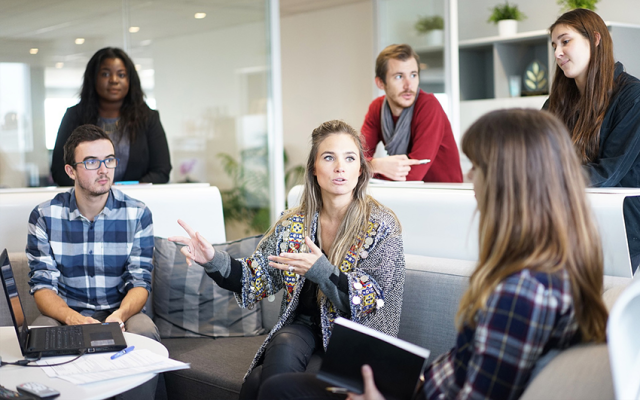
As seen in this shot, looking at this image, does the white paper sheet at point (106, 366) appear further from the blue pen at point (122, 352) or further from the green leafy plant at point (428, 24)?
the green leafy plant at point (428, 24)

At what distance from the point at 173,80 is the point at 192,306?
2139mm

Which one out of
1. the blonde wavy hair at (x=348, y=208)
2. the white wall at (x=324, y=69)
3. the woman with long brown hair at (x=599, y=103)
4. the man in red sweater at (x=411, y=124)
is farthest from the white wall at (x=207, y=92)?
the woman with long brown hair at (x=599, y=103)

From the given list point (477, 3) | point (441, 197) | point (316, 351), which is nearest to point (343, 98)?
point (477, 3)

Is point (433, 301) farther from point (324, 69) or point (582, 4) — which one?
point (324, 69)

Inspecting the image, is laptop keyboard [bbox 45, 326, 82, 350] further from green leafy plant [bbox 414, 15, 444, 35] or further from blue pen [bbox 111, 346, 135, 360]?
green leafy plant [bbox 414, 15, 444, 35]

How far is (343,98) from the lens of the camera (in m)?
6.70

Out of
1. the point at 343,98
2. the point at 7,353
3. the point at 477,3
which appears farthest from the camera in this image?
the point at 343,98

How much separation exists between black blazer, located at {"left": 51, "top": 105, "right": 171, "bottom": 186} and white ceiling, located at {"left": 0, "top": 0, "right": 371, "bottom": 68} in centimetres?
65

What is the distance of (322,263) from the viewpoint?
71.0 inches

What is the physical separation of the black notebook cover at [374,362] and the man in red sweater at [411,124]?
4.42ft

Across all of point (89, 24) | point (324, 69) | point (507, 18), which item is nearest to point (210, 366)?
point (89, 24)

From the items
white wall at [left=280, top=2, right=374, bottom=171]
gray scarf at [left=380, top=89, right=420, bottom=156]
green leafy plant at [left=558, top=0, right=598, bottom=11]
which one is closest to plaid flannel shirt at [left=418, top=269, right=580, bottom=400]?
gray scarf at [left=380, top=89, right=420, bottom=156]

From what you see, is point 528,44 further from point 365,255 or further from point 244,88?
point 365,255

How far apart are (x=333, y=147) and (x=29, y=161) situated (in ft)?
8.17
